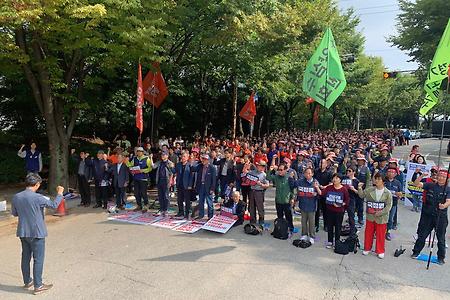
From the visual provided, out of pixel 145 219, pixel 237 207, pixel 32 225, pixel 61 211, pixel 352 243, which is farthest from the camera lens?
pixel 61 211

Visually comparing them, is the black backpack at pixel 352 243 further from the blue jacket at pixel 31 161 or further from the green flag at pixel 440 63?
the blue jacket at pixel 31 161

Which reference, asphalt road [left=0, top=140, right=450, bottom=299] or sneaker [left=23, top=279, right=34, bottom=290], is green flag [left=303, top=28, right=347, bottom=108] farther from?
sneaker [left=23, top=279, right=34, bottom=290]

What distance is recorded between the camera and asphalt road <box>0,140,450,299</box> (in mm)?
5934

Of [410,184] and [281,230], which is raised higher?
[410,184]

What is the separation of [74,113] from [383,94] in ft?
145

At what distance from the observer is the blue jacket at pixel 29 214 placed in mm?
5664

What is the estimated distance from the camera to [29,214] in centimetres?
570

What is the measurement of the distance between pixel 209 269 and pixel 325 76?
21.3 ft

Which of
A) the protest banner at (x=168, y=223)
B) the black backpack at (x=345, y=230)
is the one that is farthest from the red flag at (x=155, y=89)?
the black backpack at (x=345, y=230)

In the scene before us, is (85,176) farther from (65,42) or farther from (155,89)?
(155,89)

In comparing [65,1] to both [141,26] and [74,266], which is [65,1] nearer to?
[141,26]

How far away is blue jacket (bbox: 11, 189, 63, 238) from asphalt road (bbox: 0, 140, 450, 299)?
94 cm

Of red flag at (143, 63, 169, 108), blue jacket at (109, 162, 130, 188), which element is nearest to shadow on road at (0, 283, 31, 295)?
blue jacket at (109, 162, 130, 188)

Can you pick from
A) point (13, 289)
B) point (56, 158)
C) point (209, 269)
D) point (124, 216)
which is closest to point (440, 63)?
point (209, 269)
